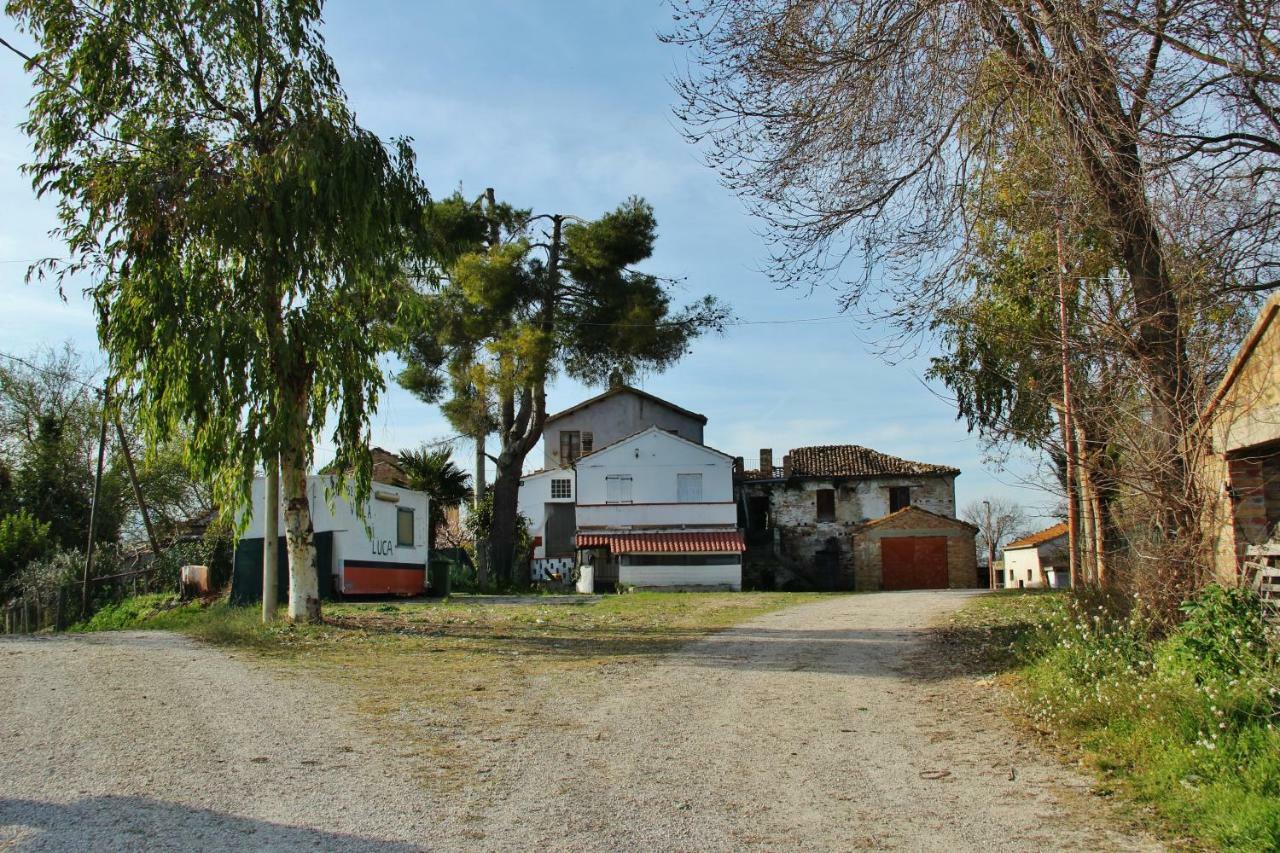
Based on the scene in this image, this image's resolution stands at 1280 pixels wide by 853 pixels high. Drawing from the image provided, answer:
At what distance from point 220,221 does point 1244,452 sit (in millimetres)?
11870

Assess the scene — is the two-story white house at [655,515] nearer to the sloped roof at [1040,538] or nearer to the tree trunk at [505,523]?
the tree trunk at [505,523]

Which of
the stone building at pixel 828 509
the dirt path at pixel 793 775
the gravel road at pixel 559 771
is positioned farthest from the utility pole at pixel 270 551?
the stone building at pixel 828 509

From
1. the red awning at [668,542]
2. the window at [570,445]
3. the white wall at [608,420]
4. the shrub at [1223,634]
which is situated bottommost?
the shrub at [1223,634]

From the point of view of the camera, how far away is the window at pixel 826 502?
46572mm

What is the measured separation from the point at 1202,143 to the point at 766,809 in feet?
24.1

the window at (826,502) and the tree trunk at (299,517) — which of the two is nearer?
the tree trunk at (299,517)

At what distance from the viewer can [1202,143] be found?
9266 mm

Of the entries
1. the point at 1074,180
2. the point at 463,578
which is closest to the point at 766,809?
the point at 1074,180

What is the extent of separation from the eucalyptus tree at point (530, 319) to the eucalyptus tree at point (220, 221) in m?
19.0

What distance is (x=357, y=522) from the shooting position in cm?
2466

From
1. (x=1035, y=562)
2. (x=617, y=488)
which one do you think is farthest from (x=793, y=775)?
(x=1035, y=562)

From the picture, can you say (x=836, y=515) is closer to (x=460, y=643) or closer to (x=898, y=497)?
(x=898, y=497)

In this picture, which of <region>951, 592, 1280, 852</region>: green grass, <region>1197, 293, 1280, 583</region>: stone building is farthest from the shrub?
<region>1197, 293, 1280, 583</region>: stone building

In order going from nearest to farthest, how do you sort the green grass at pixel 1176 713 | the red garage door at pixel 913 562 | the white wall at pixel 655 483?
the green grass at pixel 1176 713
the white wall at pixel 655 483
the red garage door at pixel 913 562
